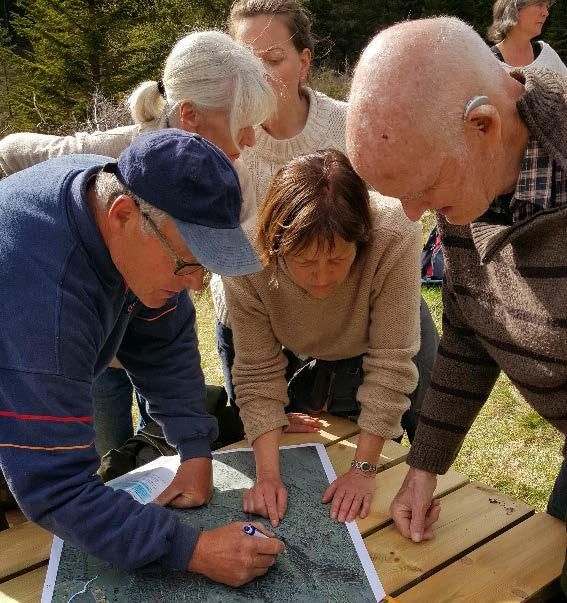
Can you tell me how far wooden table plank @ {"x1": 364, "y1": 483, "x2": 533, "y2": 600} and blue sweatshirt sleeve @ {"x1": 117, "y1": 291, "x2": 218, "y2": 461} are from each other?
517 millimetres

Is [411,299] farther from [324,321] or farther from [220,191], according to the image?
[220,191]

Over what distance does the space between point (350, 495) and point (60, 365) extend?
0.85 metres

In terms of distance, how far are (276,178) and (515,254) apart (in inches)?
26.9

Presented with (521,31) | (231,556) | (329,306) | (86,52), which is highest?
(521,31)

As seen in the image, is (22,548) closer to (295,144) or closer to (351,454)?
(351,454)

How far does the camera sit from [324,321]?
1991 mm

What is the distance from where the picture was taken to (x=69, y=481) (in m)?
1.27

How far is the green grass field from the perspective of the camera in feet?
9.41

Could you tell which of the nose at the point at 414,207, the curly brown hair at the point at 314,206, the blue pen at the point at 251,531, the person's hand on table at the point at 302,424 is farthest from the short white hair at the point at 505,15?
the blue pen at the point at 251,531

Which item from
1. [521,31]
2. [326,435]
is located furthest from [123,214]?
[521,31]

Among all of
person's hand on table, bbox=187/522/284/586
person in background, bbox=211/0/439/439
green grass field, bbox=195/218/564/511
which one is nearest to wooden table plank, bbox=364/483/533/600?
person's hand on table, bbox=187/522/284/586

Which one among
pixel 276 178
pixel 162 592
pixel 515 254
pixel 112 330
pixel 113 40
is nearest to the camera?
pixel 515 254

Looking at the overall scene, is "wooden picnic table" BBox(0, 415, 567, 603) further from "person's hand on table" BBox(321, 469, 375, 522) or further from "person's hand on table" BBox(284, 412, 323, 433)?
"person's hand on table" BBox(284, 412, 323, 433)

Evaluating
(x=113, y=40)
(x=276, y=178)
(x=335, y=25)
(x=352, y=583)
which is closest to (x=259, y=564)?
(x=352, y=583)
